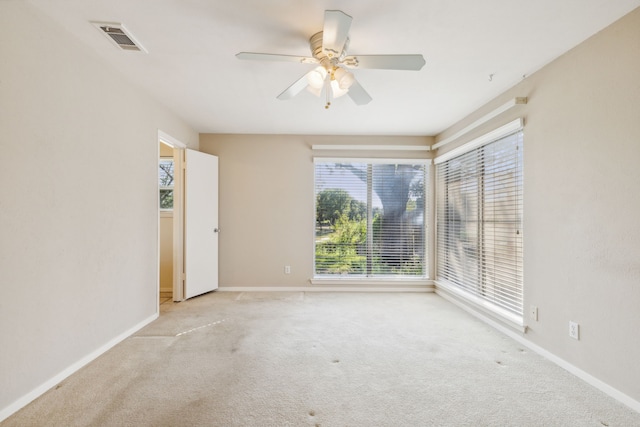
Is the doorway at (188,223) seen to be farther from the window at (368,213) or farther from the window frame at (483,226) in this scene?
the window frame at (483,226)

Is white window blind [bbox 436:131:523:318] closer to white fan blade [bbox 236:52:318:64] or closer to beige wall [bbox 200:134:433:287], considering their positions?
beige wall [bbox 200:134:433:287]

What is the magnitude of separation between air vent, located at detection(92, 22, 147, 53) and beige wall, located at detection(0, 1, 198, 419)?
29cm

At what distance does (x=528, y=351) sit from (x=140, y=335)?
3460 mm

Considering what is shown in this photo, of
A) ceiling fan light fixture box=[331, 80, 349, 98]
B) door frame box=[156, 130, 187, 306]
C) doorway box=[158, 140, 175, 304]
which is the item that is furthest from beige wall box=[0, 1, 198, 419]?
ceiling fan light fixture box=[331, 80, 349, 98]

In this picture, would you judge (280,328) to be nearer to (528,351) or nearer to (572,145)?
(528,351)

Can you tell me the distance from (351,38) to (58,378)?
10.0ft

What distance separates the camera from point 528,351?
234 cm

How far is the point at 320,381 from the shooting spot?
1875 mm

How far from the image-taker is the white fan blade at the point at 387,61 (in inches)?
66.5

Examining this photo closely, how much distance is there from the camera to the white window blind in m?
2.64

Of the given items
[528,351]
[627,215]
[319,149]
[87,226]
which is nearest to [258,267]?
[319,149]

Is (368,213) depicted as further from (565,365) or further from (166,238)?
(166,238)

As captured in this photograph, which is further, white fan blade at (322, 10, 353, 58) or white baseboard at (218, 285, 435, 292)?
white baseboard at (218, 285, 435, 292)

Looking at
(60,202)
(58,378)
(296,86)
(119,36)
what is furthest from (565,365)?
(119,36)
